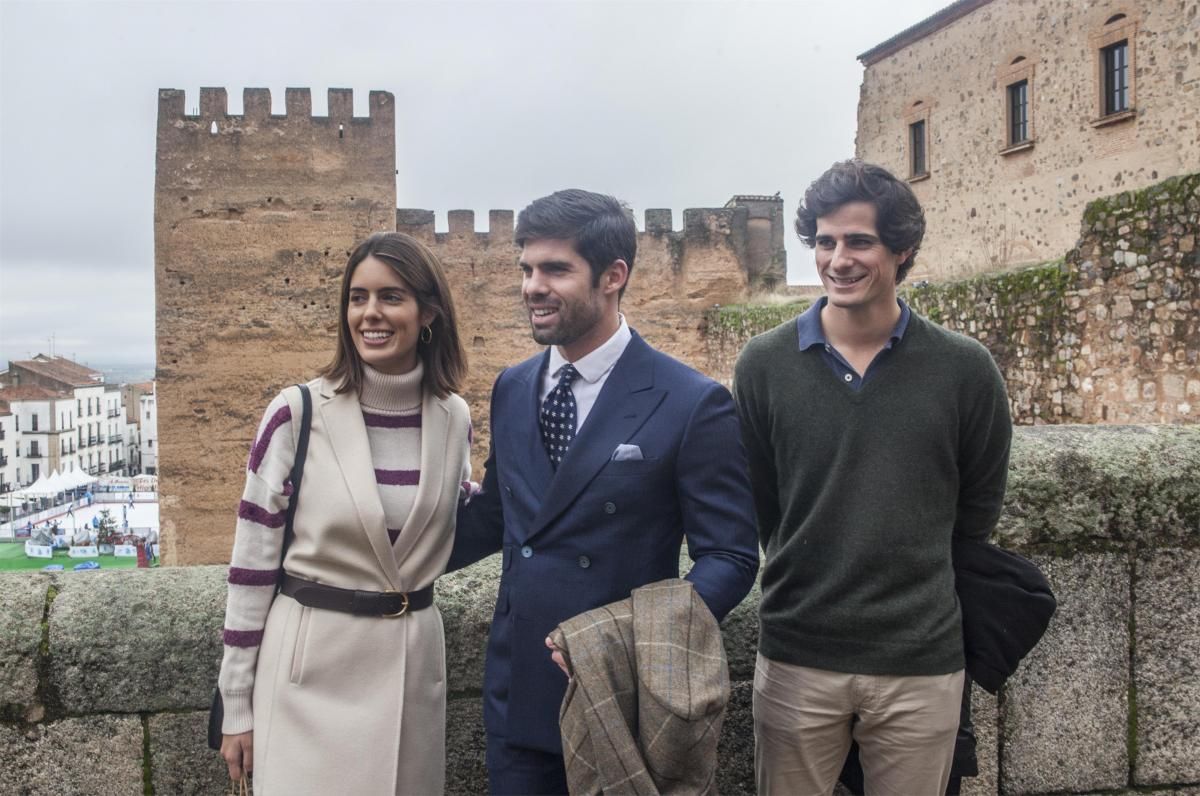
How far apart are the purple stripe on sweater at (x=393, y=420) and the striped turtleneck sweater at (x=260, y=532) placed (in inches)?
1.0

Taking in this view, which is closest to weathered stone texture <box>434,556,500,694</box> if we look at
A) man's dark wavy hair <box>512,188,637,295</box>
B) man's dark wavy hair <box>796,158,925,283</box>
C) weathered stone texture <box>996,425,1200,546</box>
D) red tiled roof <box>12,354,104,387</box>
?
man's dark wavy hair <box>512,188,637,295</box>

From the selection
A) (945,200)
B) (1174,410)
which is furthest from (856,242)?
(945,200)

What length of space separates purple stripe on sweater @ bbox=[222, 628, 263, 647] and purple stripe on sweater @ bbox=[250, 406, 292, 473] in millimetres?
332

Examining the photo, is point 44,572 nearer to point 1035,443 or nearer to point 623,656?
Answer: point 623,656

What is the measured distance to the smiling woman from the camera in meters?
1.99

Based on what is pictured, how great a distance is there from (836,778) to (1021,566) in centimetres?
62

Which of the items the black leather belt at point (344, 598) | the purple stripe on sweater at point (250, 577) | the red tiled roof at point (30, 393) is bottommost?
the black leather belt at point (344, 598)

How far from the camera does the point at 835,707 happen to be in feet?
6.75

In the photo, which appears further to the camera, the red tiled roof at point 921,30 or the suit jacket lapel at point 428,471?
the red tiled roof at point 921,30

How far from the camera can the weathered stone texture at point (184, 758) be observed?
2.27 metres

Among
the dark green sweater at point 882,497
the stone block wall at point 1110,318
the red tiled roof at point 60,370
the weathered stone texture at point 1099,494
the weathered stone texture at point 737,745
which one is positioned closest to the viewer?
the dark green sweater at point 882,497

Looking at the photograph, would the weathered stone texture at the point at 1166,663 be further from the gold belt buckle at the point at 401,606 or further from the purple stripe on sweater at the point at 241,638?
the purple stripe on sweater at the point at 241,638

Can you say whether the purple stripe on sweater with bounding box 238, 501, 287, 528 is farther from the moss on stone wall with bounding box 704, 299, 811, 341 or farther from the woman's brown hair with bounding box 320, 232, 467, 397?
the moss on stone wall with bounding box 704, 299, 811, 341

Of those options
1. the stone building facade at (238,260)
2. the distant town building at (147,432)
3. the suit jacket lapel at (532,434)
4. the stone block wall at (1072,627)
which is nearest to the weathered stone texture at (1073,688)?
the stone block wall at (1072,627)
